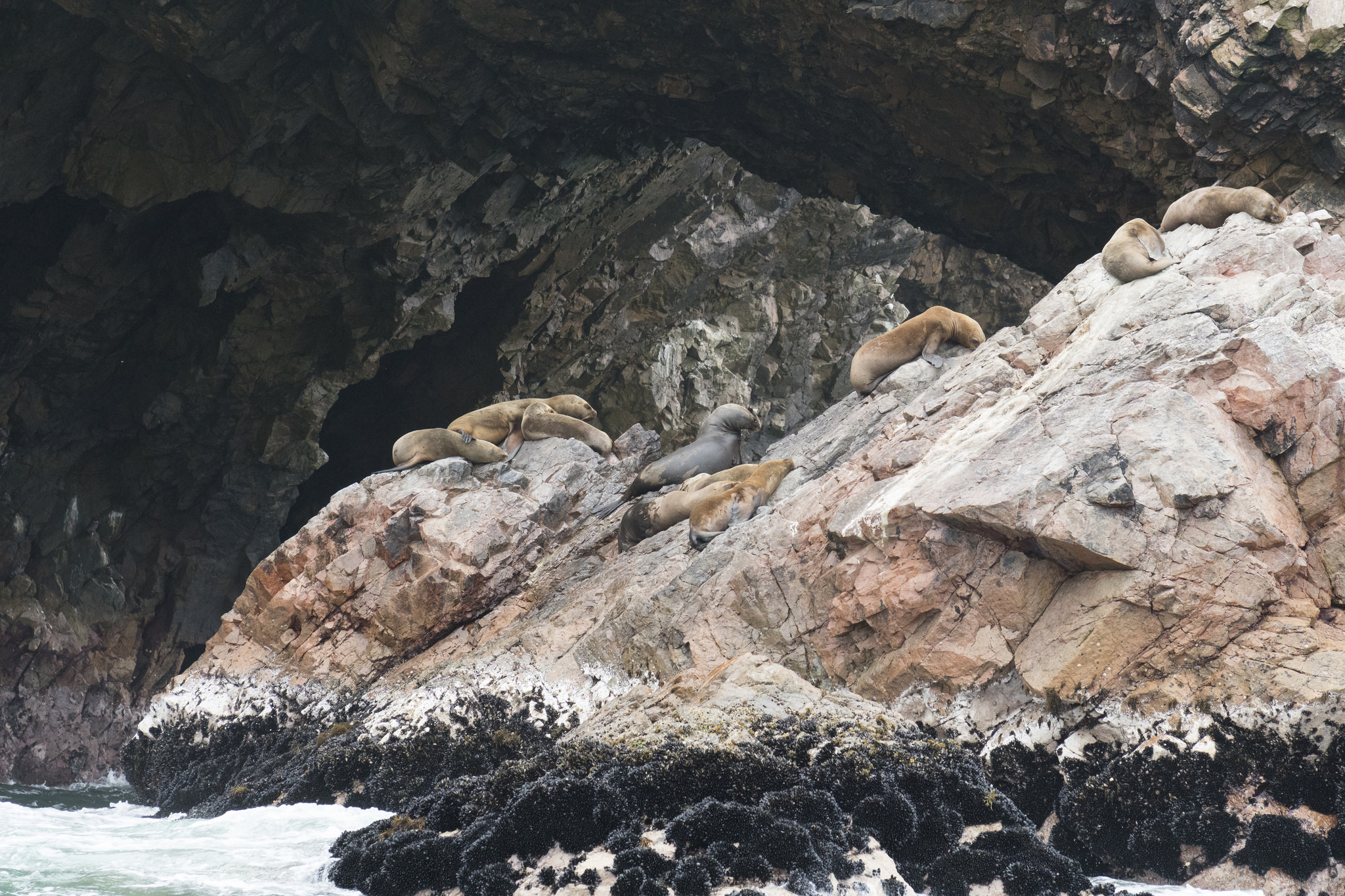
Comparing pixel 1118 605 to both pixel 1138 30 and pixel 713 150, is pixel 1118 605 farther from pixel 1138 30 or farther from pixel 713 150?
pixel 713 150

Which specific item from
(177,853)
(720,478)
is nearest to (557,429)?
(720,478)

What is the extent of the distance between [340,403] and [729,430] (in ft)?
30.0

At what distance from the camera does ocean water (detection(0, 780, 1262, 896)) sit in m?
4.43

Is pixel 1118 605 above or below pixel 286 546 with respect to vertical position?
below

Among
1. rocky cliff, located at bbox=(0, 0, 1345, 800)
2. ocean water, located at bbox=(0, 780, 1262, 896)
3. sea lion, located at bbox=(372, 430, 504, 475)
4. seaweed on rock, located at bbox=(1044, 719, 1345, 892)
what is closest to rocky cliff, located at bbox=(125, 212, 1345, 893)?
seaweed on rock, located at bbox=(1044, 719, 1345, 892)

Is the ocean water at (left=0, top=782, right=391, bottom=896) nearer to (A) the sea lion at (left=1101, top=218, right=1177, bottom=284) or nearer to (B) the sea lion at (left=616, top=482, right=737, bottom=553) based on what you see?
(B) the sea lion at (left=616, top=482, right=737, bottom=553)

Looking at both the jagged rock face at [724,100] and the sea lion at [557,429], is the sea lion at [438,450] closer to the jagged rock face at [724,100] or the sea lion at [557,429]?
the sea lion at [557,429]

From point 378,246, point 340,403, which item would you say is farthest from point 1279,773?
point 340,403

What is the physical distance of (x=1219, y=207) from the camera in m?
7.42

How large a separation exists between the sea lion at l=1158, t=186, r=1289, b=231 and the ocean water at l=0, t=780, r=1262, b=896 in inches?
190

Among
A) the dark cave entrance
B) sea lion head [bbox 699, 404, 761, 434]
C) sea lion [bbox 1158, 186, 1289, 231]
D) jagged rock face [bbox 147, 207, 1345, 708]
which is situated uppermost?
the dark cave entrance

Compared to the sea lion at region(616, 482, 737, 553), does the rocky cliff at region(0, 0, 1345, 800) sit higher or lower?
higher

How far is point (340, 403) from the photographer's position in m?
17.3

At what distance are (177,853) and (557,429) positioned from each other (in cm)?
578
